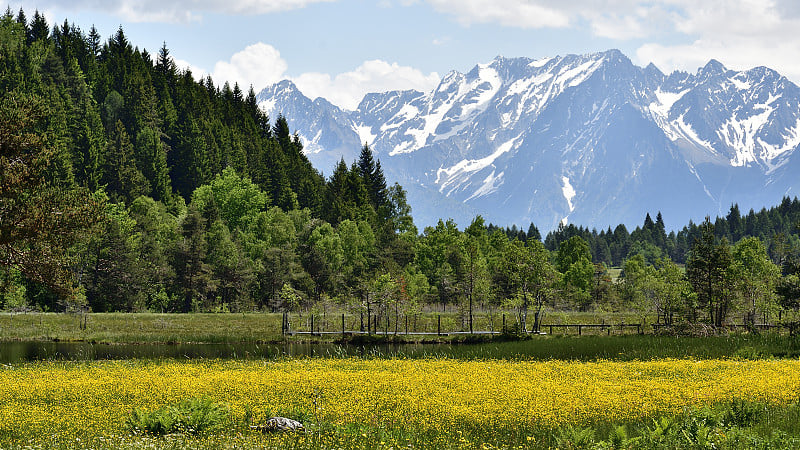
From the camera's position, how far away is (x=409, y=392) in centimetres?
2403

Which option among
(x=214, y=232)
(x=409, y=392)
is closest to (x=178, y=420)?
(x=409, y=392)

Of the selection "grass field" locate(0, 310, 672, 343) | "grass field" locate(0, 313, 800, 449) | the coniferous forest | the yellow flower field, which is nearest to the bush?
"grass field" locate(0, 313, 800, 449)

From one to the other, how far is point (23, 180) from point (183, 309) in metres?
72.8

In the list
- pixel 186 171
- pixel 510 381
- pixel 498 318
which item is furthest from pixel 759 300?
pixel 186 171

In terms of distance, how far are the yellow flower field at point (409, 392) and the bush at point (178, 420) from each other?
611mm

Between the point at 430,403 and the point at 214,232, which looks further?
the point at 214,232

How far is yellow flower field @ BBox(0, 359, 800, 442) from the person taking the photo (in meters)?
19.7

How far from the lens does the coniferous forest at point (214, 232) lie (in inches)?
2354

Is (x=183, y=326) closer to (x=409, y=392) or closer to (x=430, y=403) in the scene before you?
(x=409, y=392)

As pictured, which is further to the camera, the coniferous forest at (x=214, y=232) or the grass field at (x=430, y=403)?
the coniferous forest at (x=214, y=232)

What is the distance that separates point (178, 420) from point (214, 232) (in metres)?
88.1

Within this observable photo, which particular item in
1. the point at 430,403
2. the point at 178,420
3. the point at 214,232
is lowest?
the point at 430,403

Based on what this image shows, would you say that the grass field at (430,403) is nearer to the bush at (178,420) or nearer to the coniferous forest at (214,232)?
the bush at (178,420)

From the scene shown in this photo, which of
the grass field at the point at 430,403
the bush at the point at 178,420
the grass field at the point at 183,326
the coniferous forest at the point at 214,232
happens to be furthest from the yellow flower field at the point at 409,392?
the grass field at the point at 183,326
